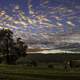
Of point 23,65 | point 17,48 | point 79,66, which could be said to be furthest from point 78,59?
point 17,48

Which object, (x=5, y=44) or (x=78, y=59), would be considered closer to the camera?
(x=78, y=59)

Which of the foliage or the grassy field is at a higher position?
the foliage

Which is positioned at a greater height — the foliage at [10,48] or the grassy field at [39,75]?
the foliage at [10,48]

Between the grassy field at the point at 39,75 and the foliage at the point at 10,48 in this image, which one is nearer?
the grassy field at the point at 39,75

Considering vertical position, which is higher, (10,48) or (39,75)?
(10,48)

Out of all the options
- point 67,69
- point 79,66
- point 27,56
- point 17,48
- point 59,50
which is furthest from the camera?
point 17,48

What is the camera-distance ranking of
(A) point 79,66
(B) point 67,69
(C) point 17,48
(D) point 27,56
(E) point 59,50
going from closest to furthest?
(B) point 67,69
(A) point 79,66
(E) point 59,50
(D) point 27,56
(C) point 17,48

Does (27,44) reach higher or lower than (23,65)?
higher

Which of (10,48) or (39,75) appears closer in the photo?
(39,75)

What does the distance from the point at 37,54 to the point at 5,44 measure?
431 inches

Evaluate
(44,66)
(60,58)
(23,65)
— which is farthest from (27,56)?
(60,58)

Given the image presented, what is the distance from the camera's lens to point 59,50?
53.3 m

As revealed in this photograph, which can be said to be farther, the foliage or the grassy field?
the foliage

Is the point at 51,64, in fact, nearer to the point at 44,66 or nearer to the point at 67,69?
the point at 44,66
